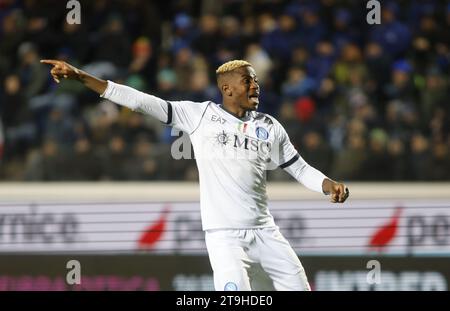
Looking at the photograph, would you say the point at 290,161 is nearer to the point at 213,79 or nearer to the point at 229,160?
the point at 229,160

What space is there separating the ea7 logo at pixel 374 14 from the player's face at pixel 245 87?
253 inches

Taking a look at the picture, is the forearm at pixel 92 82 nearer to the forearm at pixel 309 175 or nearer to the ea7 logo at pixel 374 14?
the forearm at pixel 309 175

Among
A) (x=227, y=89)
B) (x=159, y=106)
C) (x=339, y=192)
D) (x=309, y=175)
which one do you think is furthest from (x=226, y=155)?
(x=339, y=192)

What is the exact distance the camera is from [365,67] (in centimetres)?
1362

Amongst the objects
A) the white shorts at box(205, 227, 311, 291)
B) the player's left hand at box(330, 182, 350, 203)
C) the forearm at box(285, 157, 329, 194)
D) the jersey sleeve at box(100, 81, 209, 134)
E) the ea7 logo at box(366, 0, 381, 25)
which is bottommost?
the white shorts at box(205, 227, 311, 291)

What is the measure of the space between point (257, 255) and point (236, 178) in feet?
Answer: 1.96

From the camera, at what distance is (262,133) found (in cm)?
803

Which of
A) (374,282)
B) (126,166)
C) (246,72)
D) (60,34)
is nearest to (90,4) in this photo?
(60,34)

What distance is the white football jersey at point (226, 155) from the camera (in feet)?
25.5

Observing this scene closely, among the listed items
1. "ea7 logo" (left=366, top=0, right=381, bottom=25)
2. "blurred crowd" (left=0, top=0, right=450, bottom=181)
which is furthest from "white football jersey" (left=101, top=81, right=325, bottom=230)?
"ea7 logo" (left=366, top=0, right=381, bottom=25)

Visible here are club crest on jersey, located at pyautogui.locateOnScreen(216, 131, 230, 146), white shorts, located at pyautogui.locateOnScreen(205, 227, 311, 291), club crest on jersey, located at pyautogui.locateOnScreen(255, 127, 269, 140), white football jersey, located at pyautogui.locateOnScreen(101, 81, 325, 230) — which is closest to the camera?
white shorts, located at pyautogui.locateOnScreen(205, 227, 311, 291)

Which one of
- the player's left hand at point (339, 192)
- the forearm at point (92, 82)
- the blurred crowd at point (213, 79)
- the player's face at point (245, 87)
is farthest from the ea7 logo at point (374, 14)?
the forearm at point (92, 82)

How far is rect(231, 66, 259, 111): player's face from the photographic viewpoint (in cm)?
793

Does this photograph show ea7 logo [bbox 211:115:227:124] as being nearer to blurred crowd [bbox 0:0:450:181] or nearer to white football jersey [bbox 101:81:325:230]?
white football jersey [bbox 101:81:325:230]
